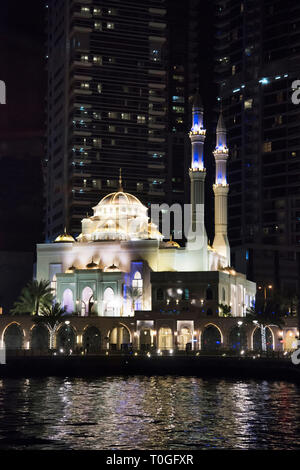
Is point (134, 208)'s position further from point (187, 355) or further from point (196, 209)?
point (187, 355)

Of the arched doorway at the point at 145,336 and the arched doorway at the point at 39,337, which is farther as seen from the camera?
the arched doorway at the point at 39,337

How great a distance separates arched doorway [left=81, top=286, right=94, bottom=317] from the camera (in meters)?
113

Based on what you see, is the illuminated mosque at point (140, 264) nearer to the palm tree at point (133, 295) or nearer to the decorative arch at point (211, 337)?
the palm tree at point (133, 295)

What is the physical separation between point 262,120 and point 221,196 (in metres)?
52.3

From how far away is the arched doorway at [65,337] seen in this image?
106 m

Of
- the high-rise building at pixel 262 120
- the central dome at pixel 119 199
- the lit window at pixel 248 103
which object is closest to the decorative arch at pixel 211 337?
the central dome at pixel 119 199

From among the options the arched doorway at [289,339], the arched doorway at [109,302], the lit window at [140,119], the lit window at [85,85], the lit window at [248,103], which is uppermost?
the lit window at [85,85]

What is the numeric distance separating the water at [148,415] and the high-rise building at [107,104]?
86.4 metres

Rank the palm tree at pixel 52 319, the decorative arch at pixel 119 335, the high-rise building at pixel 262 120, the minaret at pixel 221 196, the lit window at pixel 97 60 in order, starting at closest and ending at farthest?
the palm tree at pixel 52 319, the decorative arch at pixel 119 335, the minaret at pixel 221 196, the high-rise building at pixel 262 120, the lit window at pixel 97 60

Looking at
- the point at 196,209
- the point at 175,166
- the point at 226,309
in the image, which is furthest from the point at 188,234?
the point at 175,166

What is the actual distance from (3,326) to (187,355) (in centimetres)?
2555

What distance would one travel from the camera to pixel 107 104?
541ft

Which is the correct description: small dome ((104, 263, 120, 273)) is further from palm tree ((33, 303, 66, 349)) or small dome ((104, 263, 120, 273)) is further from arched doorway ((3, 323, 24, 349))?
arched doorway ((3, 323, 24, 349))

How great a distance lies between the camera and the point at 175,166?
186m
